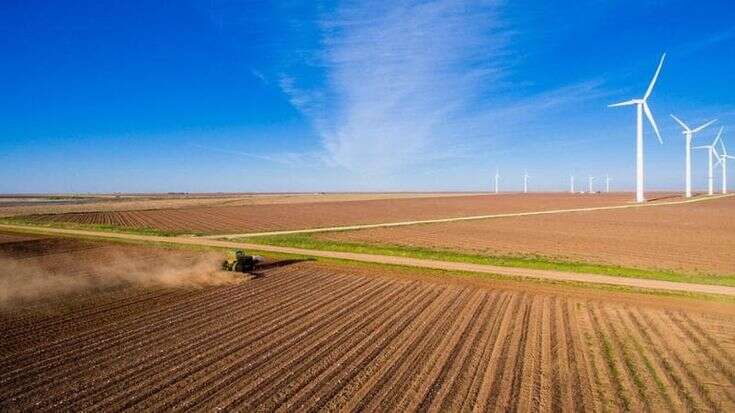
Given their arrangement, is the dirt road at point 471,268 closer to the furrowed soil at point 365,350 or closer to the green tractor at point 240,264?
the furrowed soil at point 365,350

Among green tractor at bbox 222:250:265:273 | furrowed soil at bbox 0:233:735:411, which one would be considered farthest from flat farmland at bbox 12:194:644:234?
furrowed soil at bbox 0:233:735:411

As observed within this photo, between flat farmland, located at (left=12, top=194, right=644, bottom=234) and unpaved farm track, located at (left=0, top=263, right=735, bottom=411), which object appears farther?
flat farmland, located at (left=12, top=194, right=644, bottom=234)

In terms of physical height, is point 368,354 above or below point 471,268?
below

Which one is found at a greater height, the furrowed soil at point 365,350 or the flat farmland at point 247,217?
the flat farmland at point 247,217

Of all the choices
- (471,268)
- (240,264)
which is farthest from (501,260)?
(240,264)

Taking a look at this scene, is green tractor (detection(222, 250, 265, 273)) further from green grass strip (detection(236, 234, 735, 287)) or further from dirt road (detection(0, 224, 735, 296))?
green grass strip (detection(236, 234, 735, 287))

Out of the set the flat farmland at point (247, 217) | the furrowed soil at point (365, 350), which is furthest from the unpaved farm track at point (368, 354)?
the flat farmland at point (247, 217)

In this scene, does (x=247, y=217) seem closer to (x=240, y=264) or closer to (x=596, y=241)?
(x=240, y=264)
